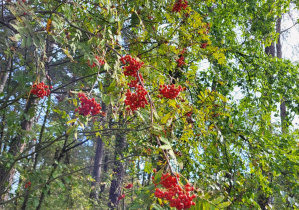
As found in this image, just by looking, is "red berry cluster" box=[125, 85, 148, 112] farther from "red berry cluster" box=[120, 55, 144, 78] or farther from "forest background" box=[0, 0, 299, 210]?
"red berry cluster" box=[120, 55, 144, 78]

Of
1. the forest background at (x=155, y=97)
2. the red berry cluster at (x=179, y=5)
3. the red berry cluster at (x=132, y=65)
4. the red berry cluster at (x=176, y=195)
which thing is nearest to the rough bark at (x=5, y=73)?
the forest background at (x=155, y=97)

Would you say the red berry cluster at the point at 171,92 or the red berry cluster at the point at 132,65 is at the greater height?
the red berry cluster at the point at 132,65

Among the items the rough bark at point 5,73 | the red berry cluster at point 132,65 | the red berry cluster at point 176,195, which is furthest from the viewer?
the rough bark at point 5,73

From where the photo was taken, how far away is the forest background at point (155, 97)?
2.12 meters

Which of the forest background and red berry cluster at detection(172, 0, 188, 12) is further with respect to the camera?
red berry cluster at detection(172, 0, 188, 12)

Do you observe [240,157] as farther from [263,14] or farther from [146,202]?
[146,202]

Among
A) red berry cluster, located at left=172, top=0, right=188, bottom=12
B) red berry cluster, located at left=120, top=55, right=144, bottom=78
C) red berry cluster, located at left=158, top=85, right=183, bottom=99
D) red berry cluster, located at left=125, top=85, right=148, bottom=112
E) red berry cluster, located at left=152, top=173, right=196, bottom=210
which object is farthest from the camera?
red berry cluster, located at left=172, top=0, right=188, bottom=12

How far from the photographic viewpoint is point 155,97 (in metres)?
3.61

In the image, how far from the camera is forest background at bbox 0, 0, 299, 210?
6.96 feet

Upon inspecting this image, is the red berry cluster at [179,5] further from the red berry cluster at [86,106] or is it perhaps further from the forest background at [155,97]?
the red berry cluster at [86,106]

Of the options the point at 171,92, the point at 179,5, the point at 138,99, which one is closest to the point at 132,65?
the point at 138,99

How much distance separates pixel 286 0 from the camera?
618 cm

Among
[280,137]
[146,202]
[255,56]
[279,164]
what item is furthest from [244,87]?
[146,202]

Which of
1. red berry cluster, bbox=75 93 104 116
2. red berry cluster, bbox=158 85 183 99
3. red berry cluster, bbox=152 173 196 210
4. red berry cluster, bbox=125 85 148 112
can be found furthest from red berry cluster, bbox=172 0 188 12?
red berry cluster, bbox=152 173 196 210
